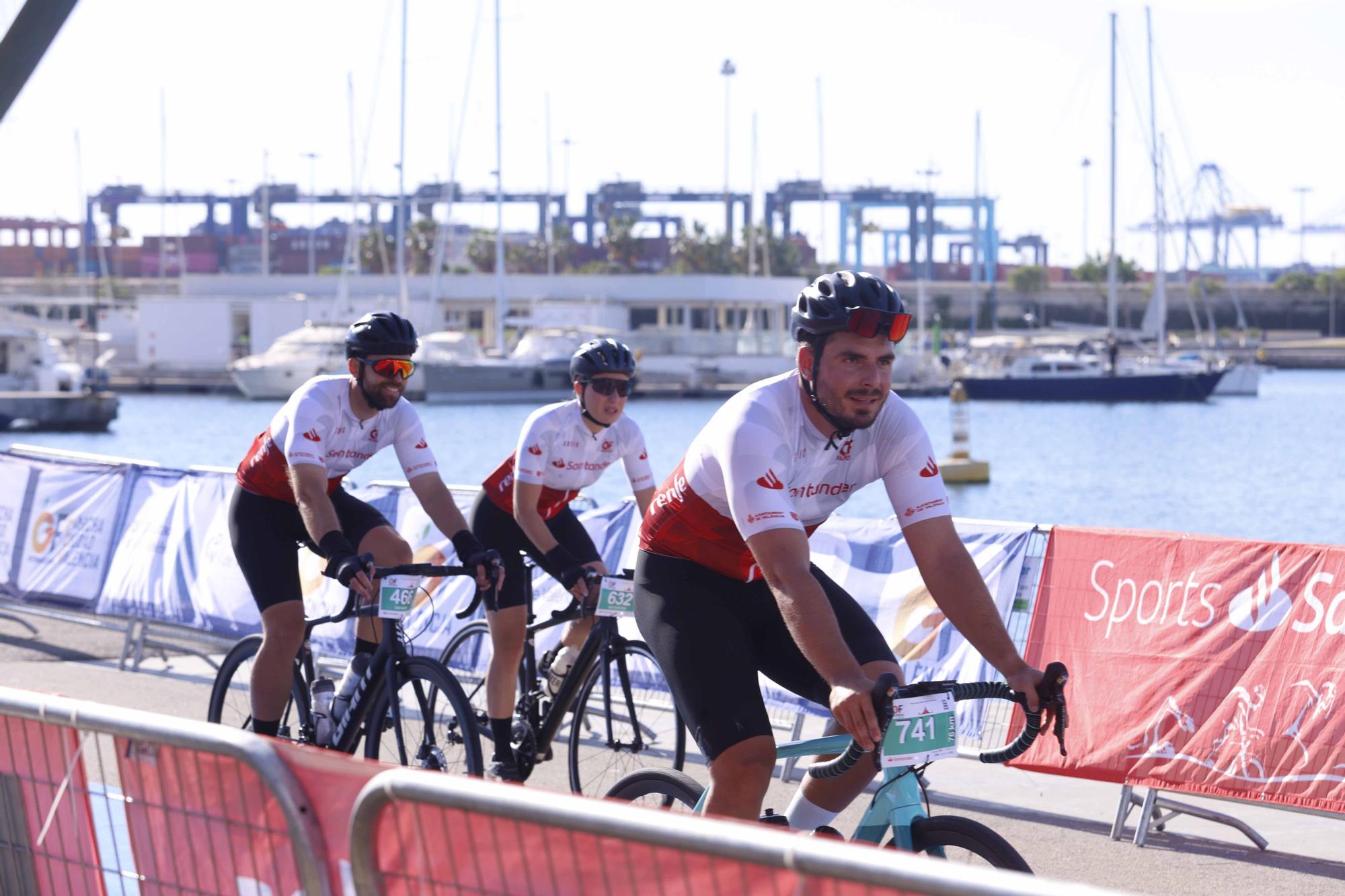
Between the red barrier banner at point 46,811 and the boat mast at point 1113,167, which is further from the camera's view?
the boat mast at point 1113,167

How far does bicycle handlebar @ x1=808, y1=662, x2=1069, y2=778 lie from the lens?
13.0 ft

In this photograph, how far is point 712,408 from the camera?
271 feet

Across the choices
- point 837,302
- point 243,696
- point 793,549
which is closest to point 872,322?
point 837,302

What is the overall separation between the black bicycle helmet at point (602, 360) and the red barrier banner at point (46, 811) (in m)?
3.82

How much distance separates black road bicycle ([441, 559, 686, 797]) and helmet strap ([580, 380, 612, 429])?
750mm

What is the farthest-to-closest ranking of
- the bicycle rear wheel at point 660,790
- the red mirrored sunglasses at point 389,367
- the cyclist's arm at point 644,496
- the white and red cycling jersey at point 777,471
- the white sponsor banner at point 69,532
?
the white sponsor banner at point 69,532 < the cyclist's arm at point 644,496 < the red mirrored sunglasses at point 389,367 < the bicycle rear wheel at point 660,790 < the white and red cycling jersey at point 777,471

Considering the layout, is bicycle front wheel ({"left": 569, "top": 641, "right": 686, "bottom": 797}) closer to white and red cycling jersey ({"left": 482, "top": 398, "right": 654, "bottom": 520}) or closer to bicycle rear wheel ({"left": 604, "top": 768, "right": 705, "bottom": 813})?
white and red cycling jersey ({"left": 482, "top": 398, "right": 654, "bottom": 520})

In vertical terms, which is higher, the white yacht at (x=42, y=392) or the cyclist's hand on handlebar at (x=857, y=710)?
the cyclist's hand on handlebar at (x=857, y=710)

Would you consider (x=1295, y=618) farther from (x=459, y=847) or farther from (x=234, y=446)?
(x=234, y=446)

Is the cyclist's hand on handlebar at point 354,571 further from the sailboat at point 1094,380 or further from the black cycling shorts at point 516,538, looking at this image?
the sailboat at point 1094,380

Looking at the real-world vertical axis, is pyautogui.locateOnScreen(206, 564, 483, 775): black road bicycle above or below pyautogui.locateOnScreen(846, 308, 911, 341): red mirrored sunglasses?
below

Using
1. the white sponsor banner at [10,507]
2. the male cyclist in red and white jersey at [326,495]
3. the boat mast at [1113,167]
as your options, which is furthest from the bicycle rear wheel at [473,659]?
the boat mast at [1113,167]

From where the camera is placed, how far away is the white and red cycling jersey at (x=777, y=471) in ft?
14.3

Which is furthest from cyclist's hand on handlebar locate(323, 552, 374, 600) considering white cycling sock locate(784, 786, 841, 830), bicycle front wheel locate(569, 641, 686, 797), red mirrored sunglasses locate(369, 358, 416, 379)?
white cycling sock locate(784, 786, 841, 830)
